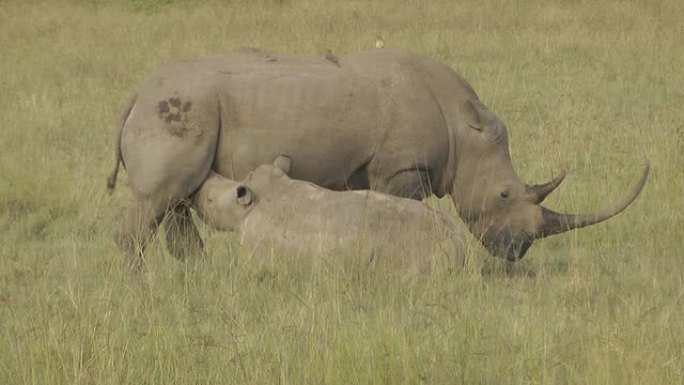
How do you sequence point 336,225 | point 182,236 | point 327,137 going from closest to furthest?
point 336,225 < point 327,137 < point 182,236

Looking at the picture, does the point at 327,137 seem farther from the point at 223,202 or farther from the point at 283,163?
the point at 223,202

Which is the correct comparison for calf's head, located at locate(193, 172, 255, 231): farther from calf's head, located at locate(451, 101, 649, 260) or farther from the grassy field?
A: calf's head, located at locate(451, 101, 649, 260)

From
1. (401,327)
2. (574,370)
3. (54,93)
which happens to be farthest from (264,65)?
(54,93)

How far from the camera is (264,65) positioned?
7.45 metres

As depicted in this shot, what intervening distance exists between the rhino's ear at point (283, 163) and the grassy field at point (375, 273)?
0.59 m

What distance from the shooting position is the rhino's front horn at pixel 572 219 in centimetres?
729

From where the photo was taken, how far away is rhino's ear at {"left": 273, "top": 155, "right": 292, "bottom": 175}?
23.2 feet

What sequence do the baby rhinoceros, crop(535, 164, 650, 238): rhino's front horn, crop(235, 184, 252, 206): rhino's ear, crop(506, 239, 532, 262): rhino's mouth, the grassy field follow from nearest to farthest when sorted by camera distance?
the grassy field < the baby rhinoceros < crop(235, 184, 252, 206): rhino's ear < crop(535, 164, 650, 238): rhino's front horn < crop(506, 239, 532, 262): rhino's mouth

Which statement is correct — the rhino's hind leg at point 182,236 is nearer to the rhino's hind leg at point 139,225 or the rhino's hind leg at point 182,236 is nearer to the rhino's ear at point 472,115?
the rhino's hind leg at point 139,225

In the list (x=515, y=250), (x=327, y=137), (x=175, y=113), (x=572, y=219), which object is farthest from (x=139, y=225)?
(x=572, y=219)

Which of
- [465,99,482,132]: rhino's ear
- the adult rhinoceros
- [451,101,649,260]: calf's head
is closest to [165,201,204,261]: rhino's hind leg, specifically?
the adult rhinoceros

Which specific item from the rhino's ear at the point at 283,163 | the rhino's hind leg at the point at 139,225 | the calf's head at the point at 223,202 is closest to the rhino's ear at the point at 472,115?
the rhino's ear at the point at 283,163

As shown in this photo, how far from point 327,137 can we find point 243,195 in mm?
687

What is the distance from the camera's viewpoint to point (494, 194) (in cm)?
789
